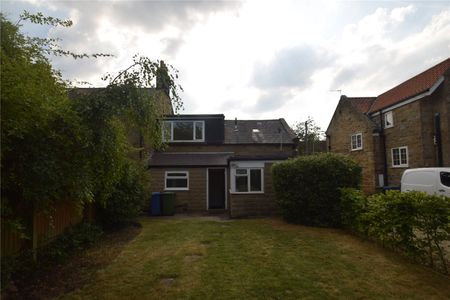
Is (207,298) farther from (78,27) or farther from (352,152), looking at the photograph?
(352,152)

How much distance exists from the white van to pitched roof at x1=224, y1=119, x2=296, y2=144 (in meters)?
7.23

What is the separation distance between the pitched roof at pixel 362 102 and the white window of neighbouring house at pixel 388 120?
2.96 metres

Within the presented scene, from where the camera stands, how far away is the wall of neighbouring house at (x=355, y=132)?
2112 cm

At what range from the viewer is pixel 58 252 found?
264 inches

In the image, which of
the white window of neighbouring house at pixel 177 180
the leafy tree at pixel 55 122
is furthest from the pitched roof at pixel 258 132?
the leafy tree at pixel 55 122

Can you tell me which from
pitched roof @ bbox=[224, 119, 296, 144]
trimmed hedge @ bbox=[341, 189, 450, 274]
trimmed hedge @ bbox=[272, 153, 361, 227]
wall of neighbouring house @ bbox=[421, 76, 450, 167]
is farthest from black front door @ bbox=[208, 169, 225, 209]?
wall of neighbouring house @ bbox=[421, 76, 450, 167]

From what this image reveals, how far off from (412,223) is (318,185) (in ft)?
14.0

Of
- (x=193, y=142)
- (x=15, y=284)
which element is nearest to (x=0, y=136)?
(x=15, y=284)

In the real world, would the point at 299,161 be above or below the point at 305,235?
above

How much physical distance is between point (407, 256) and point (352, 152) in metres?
17.5

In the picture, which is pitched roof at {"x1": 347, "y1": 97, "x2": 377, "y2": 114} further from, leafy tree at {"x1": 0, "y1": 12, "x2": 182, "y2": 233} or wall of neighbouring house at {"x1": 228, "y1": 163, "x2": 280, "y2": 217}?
leafy tree at {"x1": 0, "y1": 12, "x2": 182, "y2": 233}

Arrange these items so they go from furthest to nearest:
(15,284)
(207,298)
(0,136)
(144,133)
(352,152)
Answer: (352,152), (144,133), (15,284), (207,298), (0,136)

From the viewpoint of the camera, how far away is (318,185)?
10.6m

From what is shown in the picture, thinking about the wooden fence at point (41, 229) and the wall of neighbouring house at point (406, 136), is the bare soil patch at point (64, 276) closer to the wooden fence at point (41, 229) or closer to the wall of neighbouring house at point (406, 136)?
the wooden fence at point (41, 229)
